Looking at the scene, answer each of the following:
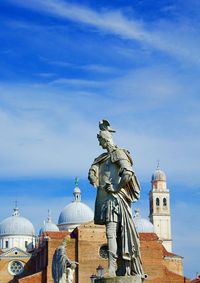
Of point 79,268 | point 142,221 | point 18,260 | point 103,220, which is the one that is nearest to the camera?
point 103,220

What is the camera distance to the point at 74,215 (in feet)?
337

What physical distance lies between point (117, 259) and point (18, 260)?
89255 mm

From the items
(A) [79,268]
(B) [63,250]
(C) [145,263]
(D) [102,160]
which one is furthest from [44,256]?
(D) [102,160]

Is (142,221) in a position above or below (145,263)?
above

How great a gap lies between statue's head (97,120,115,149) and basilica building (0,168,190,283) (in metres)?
30.8

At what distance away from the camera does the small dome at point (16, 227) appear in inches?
4419

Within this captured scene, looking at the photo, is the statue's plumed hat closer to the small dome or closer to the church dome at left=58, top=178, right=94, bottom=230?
the church dome at left=58, top=178, right=94, bottom=230

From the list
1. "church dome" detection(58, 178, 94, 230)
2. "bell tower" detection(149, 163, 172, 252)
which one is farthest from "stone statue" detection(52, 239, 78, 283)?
"bell tower" detection(149, 163, 172, 252)

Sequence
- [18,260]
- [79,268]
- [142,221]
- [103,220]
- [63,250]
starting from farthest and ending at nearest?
[142,221], [18,260], [79,268], [63,250], [103,220]

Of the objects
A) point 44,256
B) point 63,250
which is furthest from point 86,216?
point 63,250

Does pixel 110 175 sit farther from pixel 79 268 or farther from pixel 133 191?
pixel 79 268

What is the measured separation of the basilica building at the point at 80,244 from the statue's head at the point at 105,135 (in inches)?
1214

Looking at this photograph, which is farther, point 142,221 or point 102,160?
point 142,221

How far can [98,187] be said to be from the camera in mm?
9445
